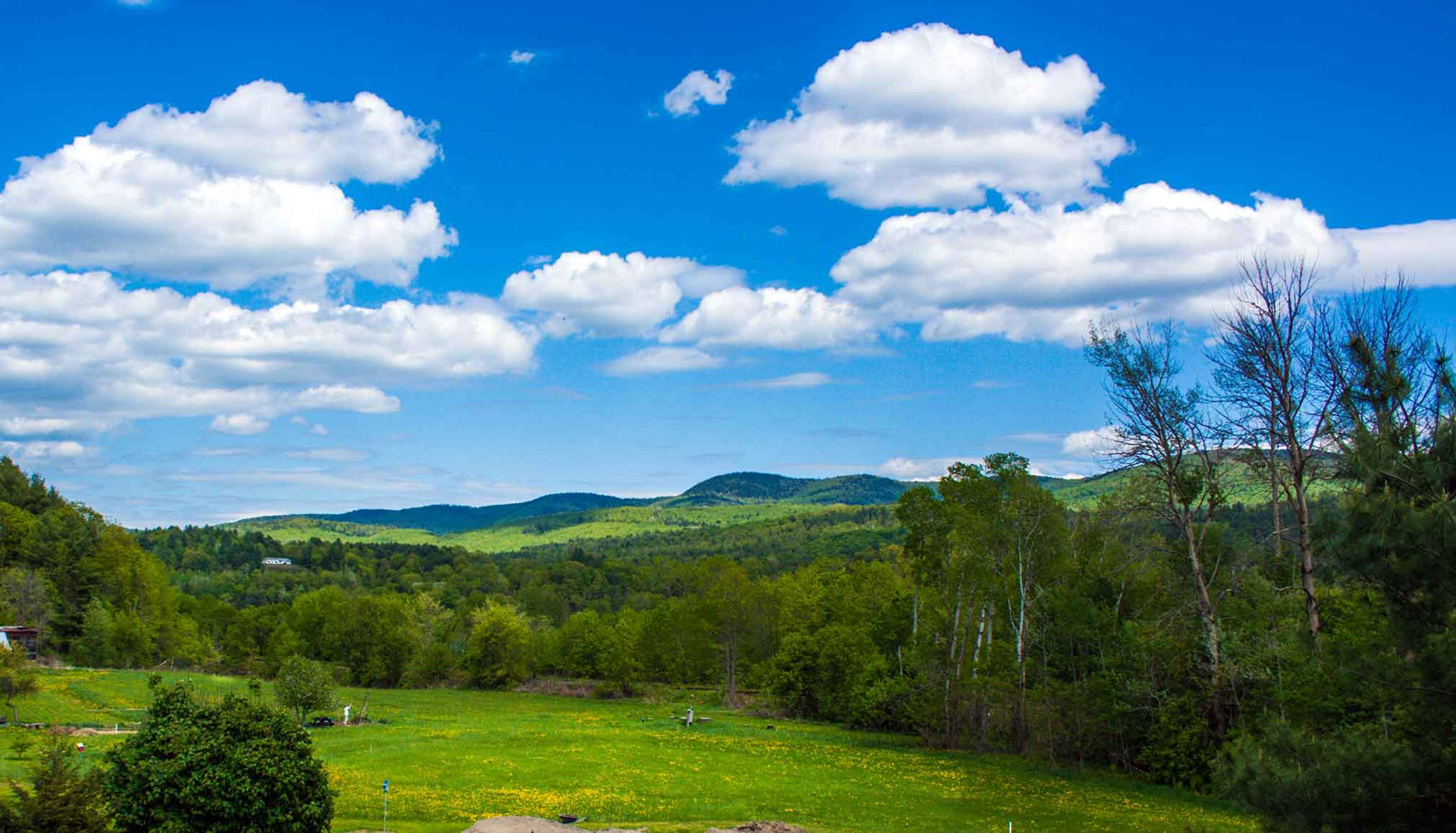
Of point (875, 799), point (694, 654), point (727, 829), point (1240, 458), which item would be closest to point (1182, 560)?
point (1240, 458)

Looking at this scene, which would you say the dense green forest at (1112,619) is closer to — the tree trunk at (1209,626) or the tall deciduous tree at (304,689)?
the tree trunk at (1209,626)

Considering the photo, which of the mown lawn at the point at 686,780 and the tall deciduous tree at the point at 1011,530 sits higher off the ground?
the tall deciduous tree at the point at 1011,530

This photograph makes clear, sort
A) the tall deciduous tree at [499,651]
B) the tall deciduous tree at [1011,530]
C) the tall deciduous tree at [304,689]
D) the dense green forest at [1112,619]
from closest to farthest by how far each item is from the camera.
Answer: the dense green forest at [1112,619]
the tall deciduous tree at [1011,530]
the tall deciduous tree at [304,689]
the tall deciduous tree at [499,651]

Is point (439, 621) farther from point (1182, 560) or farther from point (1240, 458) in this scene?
point (1240, 458)

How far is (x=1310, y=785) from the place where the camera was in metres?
15.8

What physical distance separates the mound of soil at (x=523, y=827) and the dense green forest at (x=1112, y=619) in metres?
16.6

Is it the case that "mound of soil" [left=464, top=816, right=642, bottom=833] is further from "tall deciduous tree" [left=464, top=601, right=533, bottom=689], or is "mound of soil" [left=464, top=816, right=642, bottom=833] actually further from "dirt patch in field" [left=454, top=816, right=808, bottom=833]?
"tall deciduous tree" [left=464, top=601, right=533, bottom=689]

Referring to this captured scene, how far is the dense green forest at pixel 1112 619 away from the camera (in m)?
16.0

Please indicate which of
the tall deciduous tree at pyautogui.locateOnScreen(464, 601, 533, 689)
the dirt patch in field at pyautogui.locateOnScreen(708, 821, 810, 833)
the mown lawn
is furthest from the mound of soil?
the tall deciduous tree at pyautogui.locateOnScreen(464, 601, 533, 689)

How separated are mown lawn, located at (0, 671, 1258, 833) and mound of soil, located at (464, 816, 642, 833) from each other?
1.94m

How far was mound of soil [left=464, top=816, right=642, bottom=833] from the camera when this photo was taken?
80.3 feet

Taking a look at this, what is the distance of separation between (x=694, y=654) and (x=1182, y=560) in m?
61.9

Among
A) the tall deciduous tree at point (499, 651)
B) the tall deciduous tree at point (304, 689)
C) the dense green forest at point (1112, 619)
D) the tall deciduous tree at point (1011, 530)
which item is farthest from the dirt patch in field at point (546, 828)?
the tall deciduous tree at point (499, 651)

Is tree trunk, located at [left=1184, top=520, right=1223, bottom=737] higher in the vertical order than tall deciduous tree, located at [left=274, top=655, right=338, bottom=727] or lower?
higher
